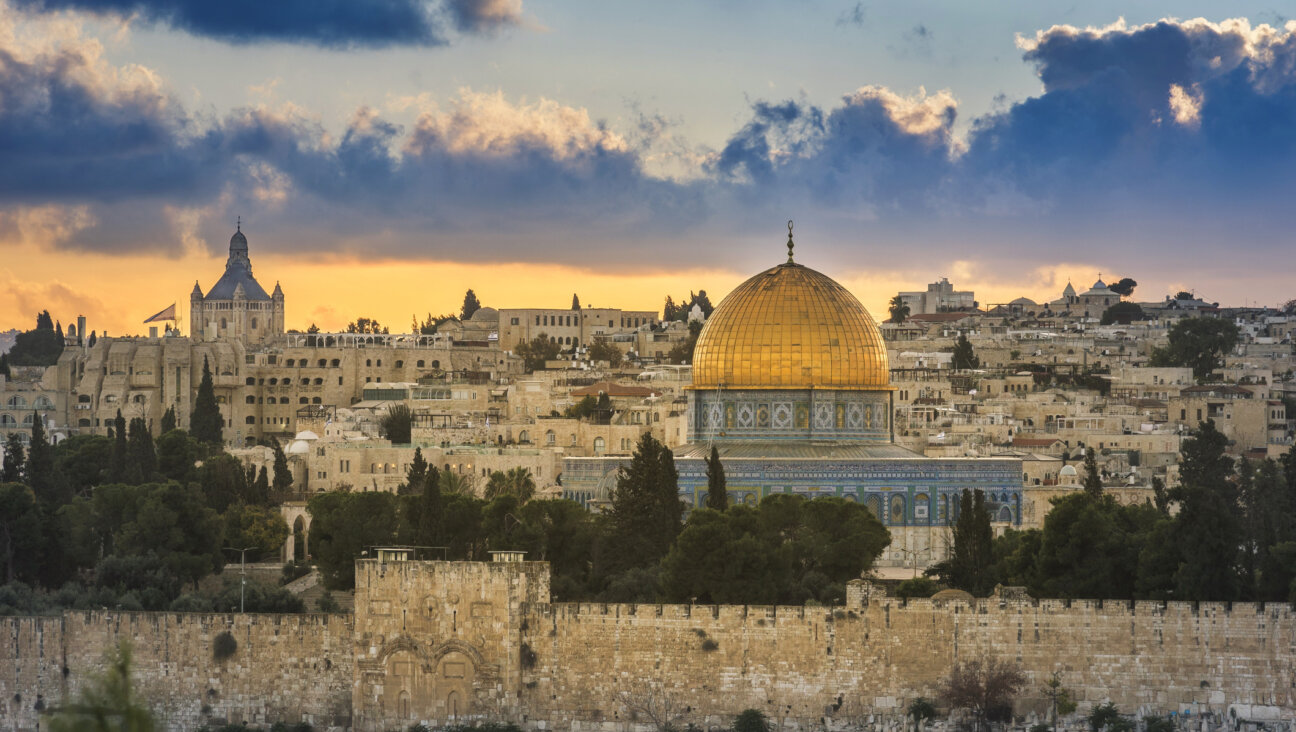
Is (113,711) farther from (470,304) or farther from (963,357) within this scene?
(470,304)

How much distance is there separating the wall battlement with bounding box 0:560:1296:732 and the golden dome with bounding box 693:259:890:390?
16.3 m

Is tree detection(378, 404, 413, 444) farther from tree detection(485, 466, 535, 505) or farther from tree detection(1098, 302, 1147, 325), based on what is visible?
tree detection(1098, 302, 1147, 325)

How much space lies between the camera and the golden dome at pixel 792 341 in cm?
5281

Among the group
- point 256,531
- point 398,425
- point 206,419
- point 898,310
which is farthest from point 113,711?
point 898,310

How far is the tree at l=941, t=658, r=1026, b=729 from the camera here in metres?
35.8

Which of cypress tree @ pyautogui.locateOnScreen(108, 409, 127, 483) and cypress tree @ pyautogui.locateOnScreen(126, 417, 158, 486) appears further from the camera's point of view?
cypress tree @ pyautogui.locateOnScreen(108, 409, 127, 483)

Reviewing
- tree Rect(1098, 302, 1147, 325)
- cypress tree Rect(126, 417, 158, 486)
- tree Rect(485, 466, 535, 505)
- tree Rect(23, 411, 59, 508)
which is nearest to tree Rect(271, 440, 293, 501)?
cypress tree Rect(126, 417, 158, 486)

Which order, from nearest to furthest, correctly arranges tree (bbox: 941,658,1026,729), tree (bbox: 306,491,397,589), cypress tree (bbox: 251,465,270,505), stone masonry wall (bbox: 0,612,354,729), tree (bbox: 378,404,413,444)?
tree (bbox: 941,658,1026,729) → stone masonry wall (bbox: 0,612,354,729) → tree (bbox: 306,491,397,589) → cypress tree (bbox: 251,465,270,505) → tree (bbox: 378,404,413,444)

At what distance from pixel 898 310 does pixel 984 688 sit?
254 ft

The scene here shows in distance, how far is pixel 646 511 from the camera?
143 ft

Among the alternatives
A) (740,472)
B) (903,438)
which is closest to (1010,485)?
(740,472)

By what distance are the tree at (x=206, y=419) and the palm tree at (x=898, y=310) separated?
3702 centimetres

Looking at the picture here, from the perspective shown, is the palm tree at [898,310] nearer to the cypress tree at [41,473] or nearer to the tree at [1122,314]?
the tree at [1122,314]

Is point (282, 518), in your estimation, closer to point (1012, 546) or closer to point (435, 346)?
point (1012, 546)
